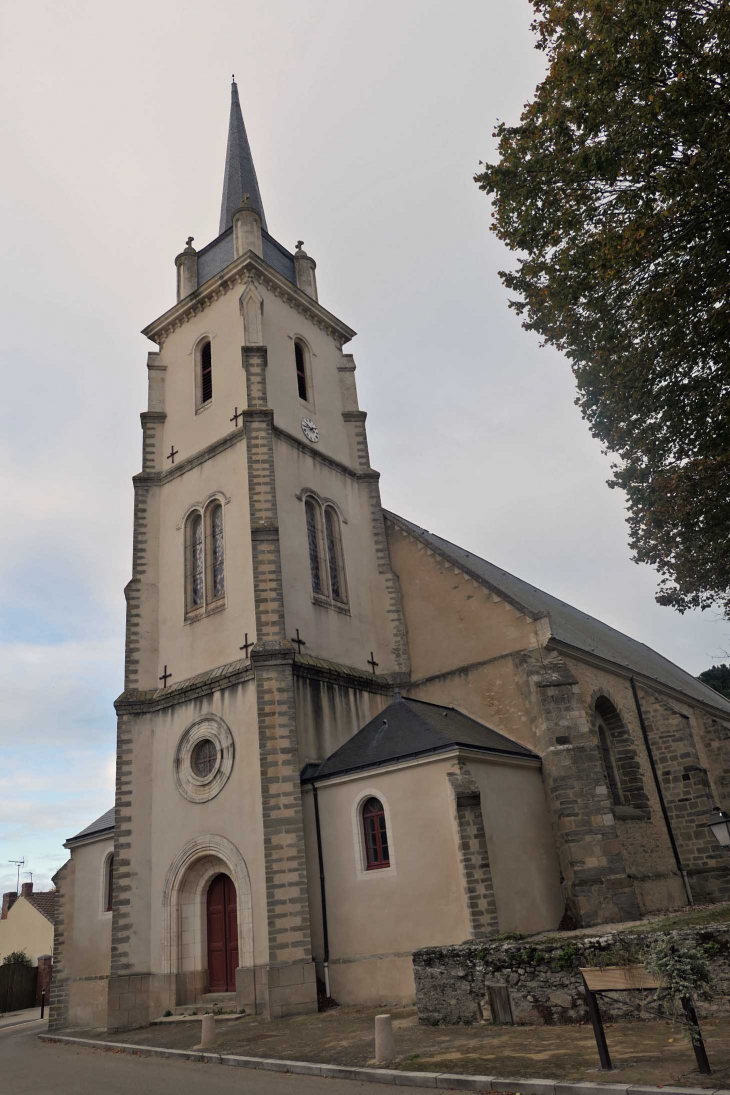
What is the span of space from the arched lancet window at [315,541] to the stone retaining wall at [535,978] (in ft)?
→ 35.7

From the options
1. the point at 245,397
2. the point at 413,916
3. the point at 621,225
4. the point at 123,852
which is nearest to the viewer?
the point at 621,225

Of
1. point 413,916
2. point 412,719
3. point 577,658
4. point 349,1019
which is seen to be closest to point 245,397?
point 412,719

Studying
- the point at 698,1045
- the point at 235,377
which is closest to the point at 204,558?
the point at 235,377

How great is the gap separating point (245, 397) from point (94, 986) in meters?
16.5

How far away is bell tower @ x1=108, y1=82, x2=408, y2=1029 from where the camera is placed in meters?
16.5

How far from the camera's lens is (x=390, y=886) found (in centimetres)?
1517

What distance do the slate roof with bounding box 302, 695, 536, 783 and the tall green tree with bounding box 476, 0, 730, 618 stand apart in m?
6.49

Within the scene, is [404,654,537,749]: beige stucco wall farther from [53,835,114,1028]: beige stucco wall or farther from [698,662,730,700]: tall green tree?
[698,662,730,700]: tall green tree

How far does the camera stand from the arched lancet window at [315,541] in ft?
67.6

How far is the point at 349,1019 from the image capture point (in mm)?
13219

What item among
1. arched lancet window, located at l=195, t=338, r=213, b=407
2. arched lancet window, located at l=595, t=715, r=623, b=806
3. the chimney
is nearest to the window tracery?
arched lancet window, located at l=195, t=338, r=213, b=407

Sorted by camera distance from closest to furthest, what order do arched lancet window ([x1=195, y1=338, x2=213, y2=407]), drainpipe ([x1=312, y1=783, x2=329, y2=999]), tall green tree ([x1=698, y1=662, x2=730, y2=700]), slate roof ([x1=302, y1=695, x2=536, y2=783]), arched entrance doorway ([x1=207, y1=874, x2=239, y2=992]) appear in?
drainpipe ([x1=312, y1=783, x2=329, y2=999]) < slate roof ([x1=302, y1=695, x2=536, y2=783]) < arched entrance doorway ([x1=207, y1=874, x2=239, y2=992]) < arched lancet window ([x1=195, y1=338, x2=213, y2=407]) < tall green tree ([x1=698, y1=662, x2=730, y2=700])

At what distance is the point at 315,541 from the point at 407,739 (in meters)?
6.92

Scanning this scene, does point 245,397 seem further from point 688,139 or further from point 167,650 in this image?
point 688,139
